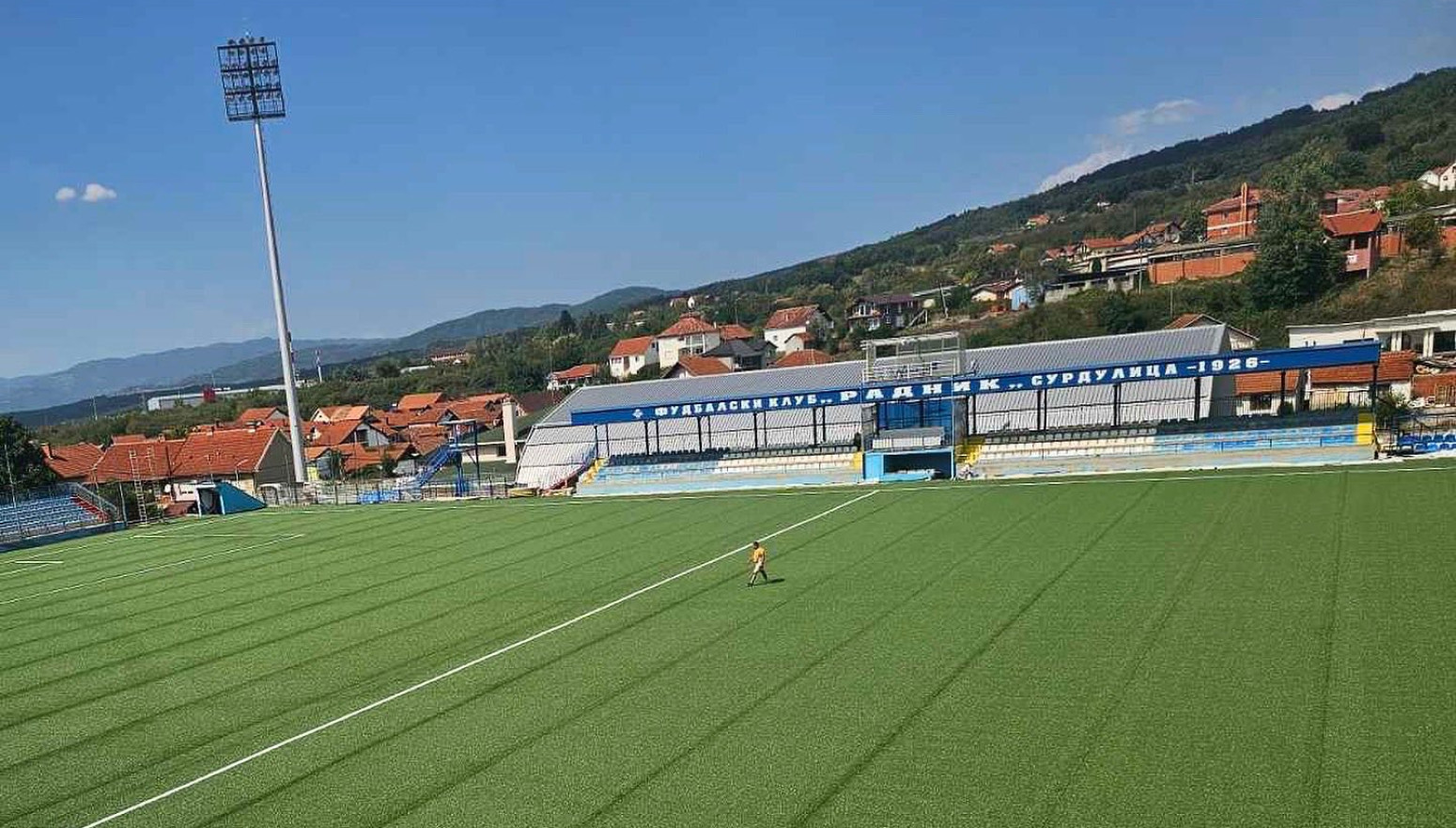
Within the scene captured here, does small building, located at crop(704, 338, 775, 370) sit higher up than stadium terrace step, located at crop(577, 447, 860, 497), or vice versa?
small building, located at crop(704, 338, 775, 370)

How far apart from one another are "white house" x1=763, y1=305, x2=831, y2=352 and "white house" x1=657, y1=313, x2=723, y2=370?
23.4 ft

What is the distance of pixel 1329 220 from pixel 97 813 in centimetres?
7561

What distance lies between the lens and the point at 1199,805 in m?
8.48

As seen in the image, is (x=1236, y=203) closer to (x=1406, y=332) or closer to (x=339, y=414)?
(x=1406, y=332)

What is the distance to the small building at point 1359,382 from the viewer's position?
40.0 metres

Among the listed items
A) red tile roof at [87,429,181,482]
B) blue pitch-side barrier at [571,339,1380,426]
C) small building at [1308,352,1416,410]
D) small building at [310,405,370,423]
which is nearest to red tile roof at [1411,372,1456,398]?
small building at [1308,352,1416,410]

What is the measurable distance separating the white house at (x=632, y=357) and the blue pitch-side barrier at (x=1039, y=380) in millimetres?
69411

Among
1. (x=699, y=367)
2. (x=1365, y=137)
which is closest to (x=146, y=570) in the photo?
(x=699, y=367)

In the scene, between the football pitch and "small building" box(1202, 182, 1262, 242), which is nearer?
the football pitch

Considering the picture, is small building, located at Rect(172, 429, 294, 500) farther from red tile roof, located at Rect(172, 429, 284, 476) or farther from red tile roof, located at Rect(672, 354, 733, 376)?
red tile roof, located at Rect(672, 354, 733, 376)

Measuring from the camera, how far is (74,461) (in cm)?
5922

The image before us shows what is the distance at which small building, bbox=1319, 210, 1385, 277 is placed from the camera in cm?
5812

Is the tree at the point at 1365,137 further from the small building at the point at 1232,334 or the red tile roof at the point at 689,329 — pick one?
the red tile roof at the point at 689,329

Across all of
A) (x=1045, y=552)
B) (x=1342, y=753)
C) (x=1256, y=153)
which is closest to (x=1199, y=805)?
(x=1342, y=753)
